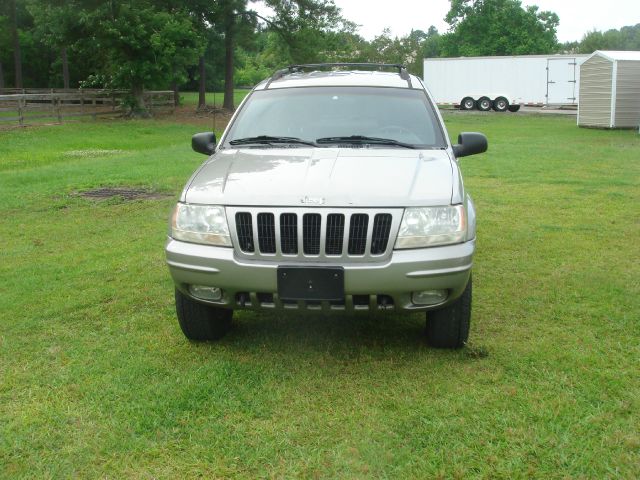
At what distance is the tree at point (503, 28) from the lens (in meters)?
69.8

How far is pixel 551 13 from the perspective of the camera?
2805 inches

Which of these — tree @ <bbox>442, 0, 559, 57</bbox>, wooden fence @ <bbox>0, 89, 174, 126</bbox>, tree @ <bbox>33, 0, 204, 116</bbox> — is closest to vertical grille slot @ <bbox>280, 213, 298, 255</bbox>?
wooden fence @ <bbox>0, 89, 174, 126</bbox>

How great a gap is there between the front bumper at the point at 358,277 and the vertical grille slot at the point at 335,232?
107 millimetres

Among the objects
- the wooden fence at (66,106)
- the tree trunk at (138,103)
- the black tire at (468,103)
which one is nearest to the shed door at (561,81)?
the black tire at (468,103)

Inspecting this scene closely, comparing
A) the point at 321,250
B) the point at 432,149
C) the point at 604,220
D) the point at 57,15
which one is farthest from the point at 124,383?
the point at 57,15

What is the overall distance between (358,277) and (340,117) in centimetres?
172

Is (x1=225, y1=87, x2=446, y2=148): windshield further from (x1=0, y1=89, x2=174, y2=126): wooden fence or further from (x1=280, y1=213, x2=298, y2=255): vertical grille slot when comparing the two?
(x1=0, y1=89, x2=174, y2=126): wooden fence

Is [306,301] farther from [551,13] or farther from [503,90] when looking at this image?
[551,13]

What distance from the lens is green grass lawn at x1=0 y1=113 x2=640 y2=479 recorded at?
3.03 m

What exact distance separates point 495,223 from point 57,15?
2332 cm

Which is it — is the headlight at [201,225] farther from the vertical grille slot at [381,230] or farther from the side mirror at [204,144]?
the side mirror at [204,144]

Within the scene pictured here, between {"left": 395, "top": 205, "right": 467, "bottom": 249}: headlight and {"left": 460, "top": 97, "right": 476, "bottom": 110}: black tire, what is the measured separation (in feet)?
124

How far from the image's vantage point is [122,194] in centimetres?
1031

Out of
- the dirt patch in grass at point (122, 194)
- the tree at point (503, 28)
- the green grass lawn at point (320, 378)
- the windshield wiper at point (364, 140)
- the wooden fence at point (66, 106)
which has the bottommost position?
the green grass lawn at point (320, 378)
